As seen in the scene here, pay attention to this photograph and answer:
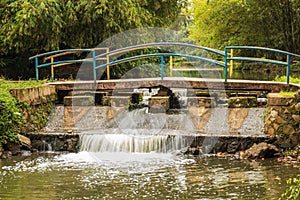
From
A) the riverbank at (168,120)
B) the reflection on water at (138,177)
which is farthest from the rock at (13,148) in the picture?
the reflection on water at (138,177)

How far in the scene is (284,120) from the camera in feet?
36.8

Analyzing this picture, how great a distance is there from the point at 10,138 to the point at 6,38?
Result: 5.14m

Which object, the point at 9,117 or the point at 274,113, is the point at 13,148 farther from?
the point at 274,113

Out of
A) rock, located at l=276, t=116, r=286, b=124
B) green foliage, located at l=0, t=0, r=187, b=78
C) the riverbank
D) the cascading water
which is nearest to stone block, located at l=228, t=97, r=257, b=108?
the riverbank

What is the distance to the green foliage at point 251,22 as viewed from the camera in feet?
89.3

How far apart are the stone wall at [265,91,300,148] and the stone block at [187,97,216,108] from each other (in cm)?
180

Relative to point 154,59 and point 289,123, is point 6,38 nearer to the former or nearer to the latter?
point 154,59

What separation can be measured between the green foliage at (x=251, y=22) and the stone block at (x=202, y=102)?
43.1 feet

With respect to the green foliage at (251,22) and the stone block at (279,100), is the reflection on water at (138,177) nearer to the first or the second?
the stone block at (279,100)

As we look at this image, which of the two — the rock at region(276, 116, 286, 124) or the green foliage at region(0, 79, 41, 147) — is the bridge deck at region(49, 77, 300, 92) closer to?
the rock at region(276, 116, 286, 124)

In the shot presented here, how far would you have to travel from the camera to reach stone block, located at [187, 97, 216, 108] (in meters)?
13.0

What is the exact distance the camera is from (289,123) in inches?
440

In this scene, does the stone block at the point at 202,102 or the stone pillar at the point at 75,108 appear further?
the stone pillar at the point at 75,108

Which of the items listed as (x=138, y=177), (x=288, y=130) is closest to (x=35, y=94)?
(x=138, y=177)
